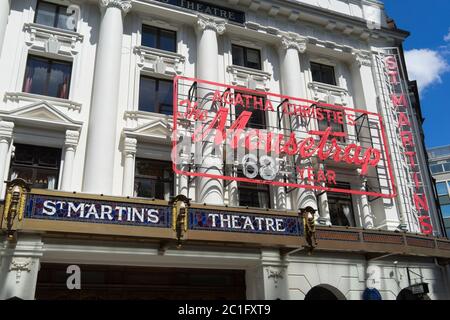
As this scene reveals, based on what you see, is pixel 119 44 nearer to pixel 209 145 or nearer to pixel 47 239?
pixel 209 145

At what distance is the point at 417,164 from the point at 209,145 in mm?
10034

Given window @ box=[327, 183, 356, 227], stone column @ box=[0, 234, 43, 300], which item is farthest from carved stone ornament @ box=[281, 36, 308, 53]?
stone column @ box=[0, 234, 43, 300]

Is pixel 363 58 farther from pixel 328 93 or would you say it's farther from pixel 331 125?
pixel 331 125

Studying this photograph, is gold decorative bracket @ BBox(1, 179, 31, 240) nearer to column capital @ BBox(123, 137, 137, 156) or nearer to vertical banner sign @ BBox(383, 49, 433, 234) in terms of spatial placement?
column capital @ BBox(123, 137, 137, 156)

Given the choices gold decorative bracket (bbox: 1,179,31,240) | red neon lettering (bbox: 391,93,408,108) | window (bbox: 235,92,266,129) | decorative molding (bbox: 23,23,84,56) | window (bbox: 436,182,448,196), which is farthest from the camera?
window (bbox: 436,182,448,196)

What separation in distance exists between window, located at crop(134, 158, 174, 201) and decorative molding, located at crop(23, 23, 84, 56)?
523 cm

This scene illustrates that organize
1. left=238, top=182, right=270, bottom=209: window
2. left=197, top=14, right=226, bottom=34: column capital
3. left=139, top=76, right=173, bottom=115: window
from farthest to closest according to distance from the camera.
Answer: left=197, top=14, right=226, bottom=34: column capital < left=139, top=76, right=173, bottom=115: window < left=238, top=182, right=270, bottom=209: window

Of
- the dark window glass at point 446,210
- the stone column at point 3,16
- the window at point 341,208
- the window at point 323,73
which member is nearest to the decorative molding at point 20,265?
the stone column at point 3,16

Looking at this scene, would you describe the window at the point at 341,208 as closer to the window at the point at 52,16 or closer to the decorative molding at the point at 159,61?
the decorative molding at the point at 159,61

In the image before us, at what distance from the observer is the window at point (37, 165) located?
48.8 feet

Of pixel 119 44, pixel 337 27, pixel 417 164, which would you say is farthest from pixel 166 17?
pixel 417 164

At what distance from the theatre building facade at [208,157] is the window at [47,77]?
0.06m

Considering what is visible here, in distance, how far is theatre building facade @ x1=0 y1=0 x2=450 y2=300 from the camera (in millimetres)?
13141
